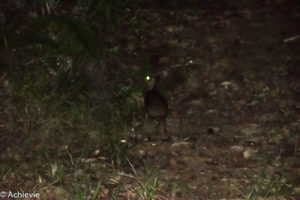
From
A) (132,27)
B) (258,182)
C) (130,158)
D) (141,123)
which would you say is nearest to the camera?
(258,182)

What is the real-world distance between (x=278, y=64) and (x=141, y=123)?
3.96ft

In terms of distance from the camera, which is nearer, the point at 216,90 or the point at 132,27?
the point at 216,90

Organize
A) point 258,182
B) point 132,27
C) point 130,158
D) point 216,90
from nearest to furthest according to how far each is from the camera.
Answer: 1. point 258,182
2. point 130,158
3. point 216,90
4. point 132,27

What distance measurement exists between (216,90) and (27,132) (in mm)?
1422

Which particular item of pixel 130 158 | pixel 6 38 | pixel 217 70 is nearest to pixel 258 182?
pixel 130 158

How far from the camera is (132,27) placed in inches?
159

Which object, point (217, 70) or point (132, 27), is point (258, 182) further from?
point (132, 27)

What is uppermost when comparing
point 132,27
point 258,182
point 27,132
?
point 132,27

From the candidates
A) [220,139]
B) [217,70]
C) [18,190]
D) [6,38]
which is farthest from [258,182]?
[6,38]

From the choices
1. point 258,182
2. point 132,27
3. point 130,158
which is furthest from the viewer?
point 132,27

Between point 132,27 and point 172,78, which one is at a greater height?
point 132,27

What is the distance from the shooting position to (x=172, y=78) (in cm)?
363

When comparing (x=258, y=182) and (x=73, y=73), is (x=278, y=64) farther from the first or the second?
(x=73, y=73)

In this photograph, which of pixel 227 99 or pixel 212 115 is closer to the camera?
pixel 212 115
